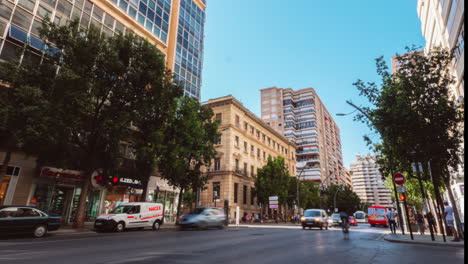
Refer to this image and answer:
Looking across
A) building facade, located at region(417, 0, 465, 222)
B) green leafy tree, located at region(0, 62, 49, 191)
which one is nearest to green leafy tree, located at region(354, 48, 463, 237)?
building facade, located at region(417, 0, 465, 222)

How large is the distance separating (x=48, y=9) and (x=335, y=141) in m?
103

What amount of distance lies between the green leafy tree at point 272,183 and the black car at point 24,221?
2949cm

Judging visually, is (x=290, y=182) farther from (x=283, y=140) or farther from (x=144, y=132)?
(x=144, y=132)

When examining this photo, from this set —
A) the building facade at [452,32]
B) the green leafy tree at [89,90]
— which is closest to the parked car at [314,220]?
the building facade at [452,32]

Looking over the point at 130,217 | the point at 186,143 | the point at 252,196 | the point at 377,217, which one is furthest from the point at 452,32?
the point at 252,196

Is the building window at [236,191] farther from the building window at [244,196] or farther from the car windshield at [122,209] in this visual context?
the car windshield at [122,209]

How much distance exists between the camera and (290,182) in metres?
44.2

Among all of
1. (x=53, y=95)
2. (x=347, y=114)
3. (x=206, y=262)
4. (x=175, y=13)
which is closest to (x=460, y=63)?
(x=347, y=114)

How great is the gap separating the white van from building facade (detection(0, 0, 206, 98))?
1009 centimetres

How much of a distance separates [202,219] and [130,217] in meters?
5.25

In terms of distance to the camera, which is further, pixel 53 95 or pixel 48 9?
pixel 48 9

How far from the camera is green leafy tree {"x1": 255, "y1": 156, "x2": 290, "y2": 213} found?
128 feet

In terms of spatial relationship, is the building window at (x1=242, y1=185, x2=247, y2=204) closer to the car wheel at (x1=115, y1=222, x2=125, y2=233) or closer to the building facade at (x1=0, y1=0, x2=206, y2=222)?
the building facade at (x1=0, y1=0, x2=206, y2=222)

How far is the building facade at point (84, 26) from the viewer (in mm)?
16891
